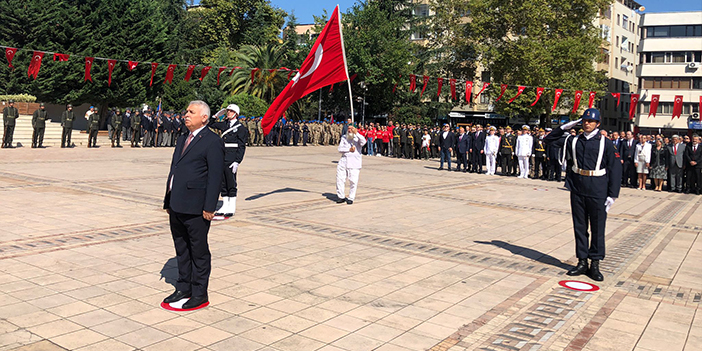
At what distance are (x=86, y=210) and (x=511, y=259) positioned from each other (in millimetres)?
7064

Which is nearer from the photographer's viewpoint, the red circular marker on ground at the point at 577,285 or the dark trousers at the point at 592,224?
the red circular marker on ground at the point at 577,285

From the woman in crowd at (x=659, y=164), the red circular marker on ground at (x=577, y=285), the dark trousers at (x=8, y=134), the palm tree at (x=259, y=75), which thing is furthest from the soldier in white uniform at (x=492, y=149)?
the palm tree at (x=259, y=75)

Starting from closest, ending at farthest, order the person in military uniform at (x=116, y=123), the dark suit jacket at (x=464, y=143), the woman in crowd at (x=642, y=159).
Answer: the woman in crowd at (x=642, y=159)
the dark suit jacket at (x=464, y=143)
the person in military uniform at (x=116, y=123)

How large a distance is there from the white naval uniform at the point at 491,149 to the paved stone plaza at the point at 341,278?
1052 centimetres

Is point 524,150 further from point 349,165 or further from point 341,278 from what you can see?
point 341,278

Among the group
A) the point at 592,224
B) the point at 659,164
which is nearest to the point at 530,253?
the point at 592,224

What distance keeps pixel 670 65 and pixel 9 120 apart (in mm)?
64575

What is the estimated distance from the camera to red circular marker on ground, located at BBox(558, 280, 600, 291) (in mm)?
6914

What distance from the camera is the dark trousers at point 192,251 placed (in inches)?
223

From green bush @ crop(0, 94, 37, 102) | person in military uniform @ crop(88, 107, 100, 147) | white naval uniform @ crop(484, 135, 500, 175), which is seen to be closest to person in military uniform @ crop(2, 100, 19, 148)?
person in military uniform @ crop(88, 107, 100, 147)

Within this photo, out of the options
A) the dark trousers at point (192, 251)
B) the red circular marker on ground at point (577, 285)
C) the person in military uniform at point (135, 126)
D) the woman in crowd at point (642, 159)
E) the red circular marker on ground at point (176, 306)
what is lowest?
the red circular marker on ground at point (577, 285)

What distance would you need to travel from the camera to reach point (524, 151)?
2286cm

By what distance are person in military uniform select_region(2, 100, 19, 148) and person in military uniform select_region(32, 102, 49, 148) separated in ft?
2.51

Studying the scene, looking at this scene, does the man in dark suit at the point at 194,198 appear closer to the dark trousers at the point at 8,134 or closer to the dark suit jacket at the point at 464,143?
the dark suit jacket at the point at 464,143
